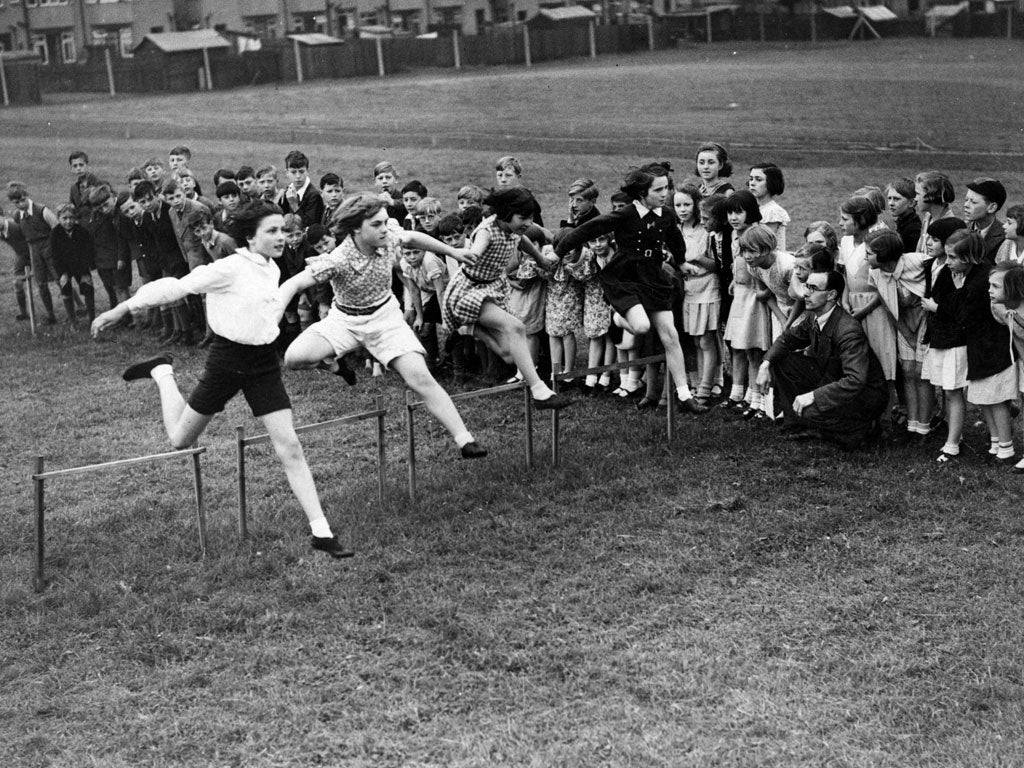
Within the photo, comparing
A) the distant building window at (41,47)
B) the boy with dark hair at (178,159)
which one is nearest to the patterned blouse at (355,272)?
the boy with dark hair at (178,159)

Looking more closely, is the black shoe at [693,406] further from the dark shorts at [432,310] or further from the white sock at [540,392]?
the dark shorts at [432,310]

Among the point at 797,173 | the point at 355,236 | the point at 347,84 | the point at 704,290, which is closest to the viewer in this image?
the point at 355,236

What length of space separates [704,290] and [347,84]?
53.7 feet

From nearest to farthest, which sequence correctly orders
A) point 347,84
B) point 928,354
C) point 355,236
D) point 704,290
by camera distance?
point 355,236 < point 928,354 < point 704,290 < point 347,84

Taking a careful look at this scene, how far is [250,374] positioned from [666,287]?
3603mm

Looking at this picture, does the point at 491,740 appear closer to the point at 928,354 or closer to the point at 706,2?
the point at 928,354

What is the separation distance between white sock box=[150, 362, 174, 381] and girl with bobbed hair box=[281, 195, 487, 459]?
808mm

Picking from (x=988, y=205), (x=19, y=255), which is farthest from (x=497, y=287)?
(x=19, y=255)

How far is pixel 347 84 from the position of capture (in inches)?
982

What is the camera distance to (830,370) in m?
9.10

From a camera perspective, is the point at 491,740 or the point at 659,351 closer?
the point at 491,740

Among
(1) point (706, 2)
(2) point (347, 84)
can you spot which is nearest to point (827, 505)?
(1) point (706, 2)

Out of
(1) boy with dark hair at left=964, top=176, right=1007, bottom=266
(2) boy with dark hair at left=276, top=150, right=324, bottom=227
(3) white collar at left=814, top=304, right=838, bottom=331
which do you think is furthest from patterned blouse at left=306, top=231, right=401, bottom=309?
(2) boy with dark hair at left=276, top=150, right=324, bottom=227

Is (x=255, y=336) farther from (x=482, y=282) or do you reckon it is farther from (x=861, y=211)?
(x=861, y=211)
